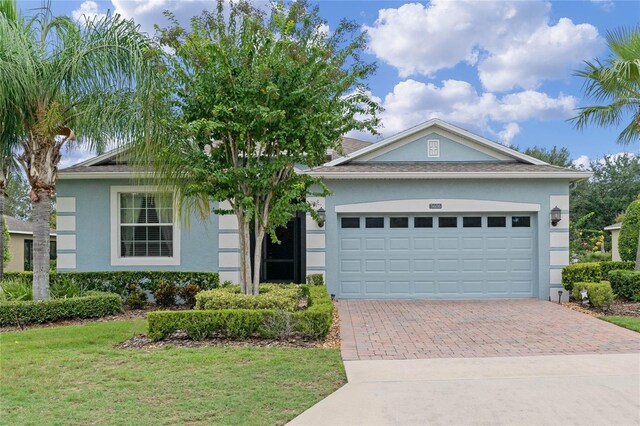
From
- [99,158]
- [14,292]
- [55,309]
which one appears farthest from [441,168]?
[14,292]

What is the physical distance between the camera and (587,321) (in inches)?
387

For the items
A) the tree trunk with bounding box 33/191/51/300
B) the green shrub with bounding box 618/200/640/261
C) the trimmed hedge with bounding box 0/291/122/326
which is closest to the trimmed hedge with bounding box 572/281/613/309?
the green shrub with bounding box 618/200/640/261

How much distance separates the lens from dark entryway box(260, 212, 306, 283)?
14.3 metres

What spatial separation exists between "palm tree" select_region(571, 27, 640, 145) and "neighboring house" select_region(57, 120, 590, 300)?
1.88m

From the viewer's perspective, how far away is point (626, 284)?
39.2ft

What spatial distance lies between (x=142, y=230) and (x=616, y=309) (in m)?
11.8

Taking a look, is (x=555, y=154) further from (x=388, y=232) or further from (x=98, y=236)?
(x=98, y=236)

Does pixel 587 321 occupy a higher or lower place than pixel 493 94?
lower

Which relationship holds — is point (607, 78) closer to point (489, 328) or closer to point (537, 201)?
point (537, 201)

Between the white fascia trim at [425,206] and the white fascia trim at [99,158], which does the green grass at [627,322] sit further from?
the white fascia trim at [99,158]

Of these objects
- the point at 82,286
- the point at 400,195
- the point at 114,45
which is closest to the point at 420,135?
the point at 400,195

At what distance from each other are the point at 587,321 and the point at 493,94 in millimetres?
10436

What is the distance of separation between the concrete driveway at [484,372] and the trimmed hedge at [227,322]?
73 centimetres

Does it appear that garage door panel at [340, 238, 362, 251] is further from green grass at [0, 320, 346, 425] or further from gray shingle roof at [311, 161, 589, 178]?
green grass at [0, 320, 346, 425]
